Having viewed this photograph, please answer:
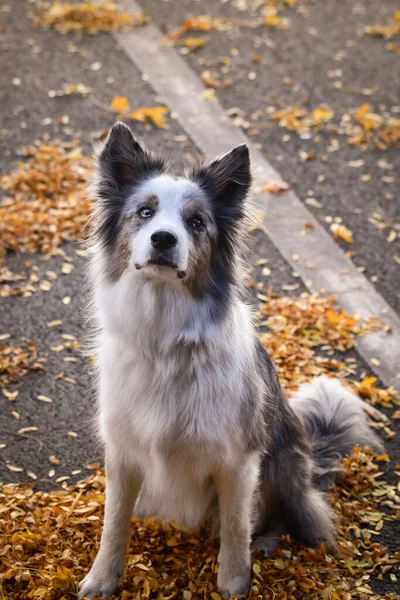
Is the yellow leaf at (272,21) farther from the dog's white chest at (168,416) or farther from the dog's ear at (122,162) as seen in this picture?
the dog's white chest at (168,416)

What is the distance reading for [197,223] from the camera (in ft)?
9.50

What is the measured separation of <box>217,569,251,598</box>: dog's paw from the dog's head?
1.19 metres

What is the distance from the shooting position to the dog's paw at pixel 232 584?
10.5 ft

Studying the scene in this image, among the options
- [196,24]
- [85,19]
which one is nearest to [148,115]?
[196,24]

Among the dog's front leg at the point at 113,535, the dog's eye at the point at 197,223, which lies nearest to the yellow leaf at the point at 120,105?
the dog's eye at the point at 197,223

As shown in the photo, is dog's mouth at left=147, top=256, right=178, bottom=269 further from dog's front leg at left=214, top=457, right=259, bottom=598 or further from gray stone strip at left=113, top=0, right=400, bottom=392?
gray stone strip at left=113, top=0, right=400, bottom=392

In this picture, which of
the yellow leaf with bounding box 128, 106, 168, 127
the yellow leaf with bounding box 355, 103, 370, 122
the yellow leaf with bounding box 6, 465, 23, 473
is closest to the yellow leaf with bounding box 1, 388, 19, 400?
the yellow leaf with bounding box 6, 465, 23, 473

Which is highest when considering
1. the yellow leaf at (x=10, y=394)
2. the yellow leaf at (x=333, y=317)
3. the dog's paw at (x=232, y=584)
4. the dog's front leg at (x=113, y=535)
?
the dog's front leg at (x=113, y=535)

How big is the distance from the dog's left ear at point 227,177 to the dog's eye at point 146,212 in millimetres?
243

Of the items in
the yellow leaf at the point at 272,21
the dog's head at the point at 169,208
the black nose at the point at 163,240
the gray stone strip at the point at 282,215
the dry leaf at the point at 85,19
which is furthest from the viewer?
the yellow leaf at the point at 272,21

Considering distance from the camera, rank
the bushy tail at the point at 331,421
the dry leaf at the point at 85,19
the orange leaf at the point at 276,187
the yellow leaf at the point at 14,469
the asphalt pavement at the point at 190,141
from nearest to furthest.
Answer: the bushy tail at the point at 331,421 < the yellow leaf at the point at 14,469 < the asphalt pavement at the point at 190,141 < the orange leaf at the point at 276,187 < the dry leaf at the point at 85,19

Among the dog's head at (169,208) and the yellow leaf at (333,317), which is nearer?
the dog's head at (169,208)

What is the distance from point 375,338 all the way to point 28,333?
2.13 meters

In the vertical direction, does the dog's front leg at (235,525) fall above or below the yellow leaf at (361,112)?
above
